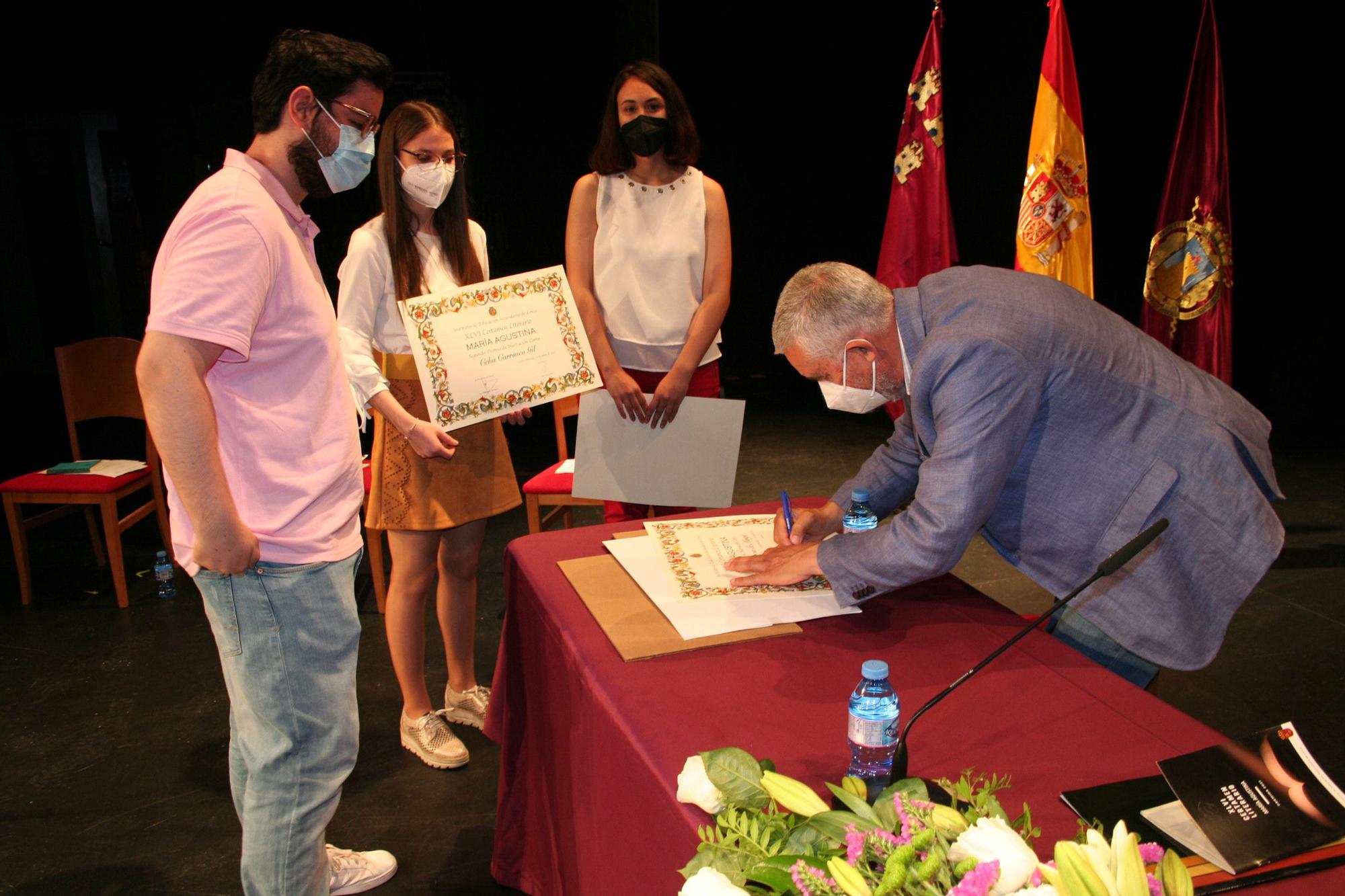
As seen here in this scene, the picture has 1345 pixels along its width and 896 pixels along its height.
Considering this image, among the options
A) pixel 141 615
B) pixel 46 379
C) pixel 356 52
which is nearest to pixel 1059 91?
pixel 356 52

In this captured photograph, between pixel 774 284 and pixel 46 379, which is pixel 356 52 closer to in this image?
pixel 774 284

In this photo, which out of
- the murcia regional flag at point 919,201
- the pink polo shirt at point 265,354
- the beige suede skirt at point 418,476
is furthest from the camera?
the murcia regional flag at point 919,201

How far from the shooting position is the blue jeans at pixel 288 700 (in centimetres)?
146

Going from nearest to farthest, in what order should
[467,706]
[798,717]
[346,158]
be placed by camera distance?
1. [798,717]
2. [346,158]
3. [467,706]

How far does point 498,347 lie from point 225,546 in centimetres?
92

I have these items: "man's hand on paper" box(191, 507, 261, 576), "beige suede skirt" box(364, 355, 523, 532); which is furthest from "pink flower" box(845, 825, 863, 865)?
"beige suede skirt" box(364, 355, 523, 532)

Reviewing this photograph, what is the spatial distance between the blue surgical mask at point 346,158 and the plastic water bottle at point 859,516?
3.37 ft

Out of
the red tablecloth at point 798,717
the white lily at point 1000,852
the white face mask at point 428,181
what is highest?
the white face mask at point 428,181

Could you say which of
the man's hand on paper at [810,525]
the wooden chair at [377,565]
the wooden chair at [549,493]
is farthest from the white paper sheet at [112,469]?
the man's hand on paper at [810,525]

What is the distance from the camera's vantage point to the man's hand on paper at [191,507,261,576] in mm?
1323

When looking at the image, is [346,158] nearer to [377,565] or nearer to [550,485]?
[550,485]

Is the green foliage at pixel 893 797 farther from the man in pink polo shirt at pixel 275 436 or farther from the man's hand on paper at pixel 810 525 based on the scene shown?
the man in pink polo shirt at pixel 275 436

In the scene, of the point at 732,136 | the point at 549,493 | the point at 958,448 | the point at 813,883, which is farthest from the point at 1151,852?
the point at 732,136

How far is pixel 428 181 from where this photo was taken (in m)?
2.14
